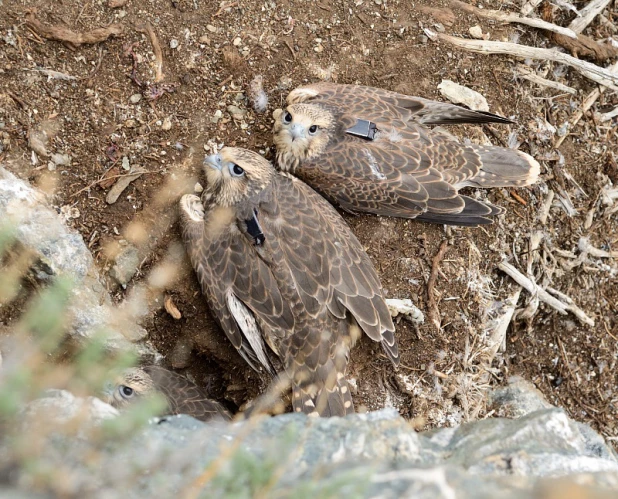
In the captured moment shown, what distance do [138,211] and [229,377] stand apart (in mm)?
1453

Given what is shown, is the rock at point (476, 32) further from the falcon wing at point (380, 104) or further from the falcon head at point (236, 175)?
the falcon head at point (236, 175)

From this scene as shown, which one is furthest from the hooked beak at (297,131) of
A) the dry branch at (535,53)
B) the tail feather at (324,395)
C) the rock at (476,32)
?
the rock at (476,32)

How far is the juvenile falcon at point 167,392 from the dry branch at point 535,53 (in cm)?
342

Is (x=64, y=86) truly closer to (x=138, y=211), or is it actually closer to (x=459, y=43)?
(x=138, y=211)

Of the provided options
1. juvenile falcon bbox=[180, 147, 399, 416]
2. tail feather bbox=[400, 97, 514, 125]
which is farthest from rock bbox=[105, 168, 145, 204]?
tail feather bbox=[400, 97, 514, 125]

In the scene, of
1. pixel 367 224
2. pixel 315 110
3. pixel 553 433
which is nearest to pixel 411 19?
pixel 315 110

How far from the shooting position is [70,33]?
186 inches

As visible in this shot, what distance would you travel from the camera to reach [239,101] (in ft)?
17.1

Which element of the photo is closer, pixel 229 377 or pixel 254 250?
pixel 254 250

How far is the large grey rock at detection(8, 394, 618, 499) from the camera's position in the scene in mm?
2293

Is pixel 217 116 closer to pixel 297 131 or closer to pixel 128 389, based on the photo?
pixel 297 131

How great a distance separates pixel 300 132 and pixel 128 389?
7.05ft

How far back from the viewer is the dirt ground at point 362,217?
483 centimetres

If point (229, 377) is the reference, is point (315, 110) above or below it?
above
